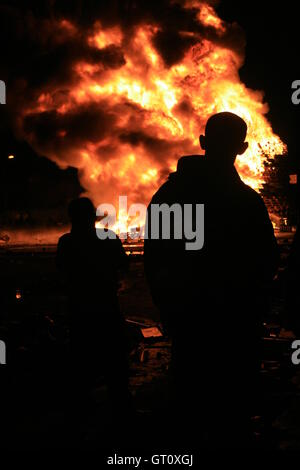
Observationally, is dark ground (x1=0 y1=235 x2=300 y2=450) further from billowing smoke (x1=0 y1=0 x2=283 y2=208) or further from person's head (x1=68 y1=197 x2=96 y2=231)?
billowing smoke (x1=0 y1=0 x2=283 y2=208)

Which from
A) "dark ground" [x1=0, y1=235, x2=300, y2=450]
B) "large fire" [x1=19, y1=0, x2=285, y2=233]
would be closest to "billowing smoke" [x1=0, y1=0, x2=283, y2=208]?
"large fire" [x1=19, y1=0, x2=285, y2=233]

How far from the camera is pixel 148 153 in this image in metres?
21.8

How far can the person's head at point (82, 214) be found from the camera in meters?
3.79

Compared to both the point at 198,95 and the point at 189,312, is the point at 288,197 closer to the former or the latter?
the point at 198,95

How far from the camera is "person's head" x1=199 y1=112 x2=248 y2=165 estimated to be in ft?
6.95

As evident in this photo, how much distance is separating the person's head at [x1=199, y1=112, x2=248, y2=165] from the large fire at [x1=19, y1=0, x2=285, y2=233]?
19.7m

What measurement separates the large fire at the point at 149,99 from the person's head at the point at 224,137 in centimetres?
1966

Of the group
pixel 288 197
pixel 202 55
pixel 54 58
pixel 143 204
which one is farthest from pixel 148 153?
pixel 288 197

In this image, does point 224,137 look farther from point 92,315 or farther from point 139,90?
point 139,90

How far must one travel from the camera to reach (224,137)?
2121 millimetres

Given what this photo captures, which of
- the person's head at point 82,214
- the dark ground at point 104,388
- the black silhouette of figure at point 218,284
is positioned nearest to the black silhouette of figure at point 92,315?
the person's head at point 82,214

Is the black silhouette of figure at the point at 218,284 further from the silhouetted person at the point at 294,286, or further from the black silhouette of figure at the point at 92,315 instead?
the black silhouette of figure at the point at 92,315

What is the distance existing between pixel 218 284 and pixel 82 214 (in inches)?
77.3

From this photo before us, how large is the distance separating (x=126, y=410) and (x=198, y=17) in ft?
69.0
